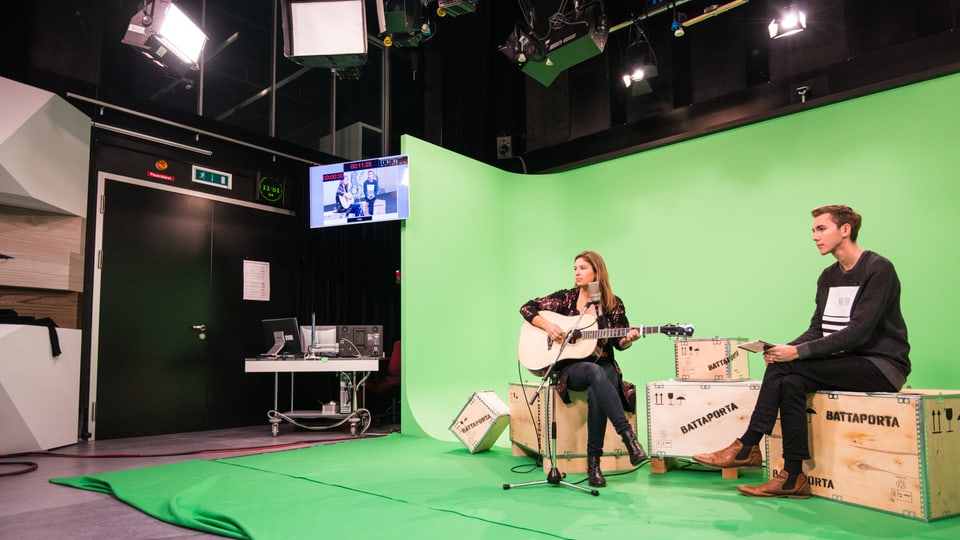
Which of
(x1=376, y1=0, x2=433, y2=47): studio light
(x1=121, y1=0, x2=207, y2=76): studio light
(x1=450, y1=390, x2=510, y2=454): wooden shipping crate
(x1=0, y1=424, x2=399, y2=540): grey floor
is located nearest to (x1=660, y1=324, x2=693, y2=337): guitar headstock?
(x1=450, y1=390, x2=510, y2=454): wooden shipping crate

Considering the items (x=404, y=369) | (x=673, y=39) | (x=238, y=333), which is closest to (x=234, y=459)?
(x=404, y=369)

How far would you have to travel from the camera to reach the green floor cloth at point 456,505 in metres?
2.57

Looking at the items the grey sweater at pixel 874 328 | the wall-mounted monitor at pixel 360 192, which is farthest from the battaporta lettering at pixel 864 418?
the wall-mounted monitor at pixel 360 192

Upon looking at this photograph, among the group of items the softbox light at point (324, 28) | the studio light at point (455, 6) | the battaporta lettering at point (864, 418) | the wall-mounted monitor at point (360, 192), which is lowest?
the battaporta lettering at point (864, 418)

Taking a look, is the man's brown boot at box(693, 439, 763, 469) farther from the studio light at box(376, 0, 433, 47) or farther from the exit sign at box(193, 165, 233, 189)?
the exit sign at box(193, 165, 233, 189)

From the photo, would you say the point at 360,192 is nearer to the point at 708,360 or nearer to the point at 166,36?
the point at 166,36

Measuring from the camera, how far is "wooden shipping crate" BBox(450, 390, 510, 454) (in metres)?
4.66

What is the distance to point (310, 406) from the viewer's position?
7.47m

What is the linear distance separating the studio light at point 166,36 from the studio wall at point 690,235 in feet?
6.92

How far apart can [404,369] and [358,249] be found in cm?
279

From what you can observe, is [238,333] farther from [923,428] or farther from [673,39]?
[923,428]

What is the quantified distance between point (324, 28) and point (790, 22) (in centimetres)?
366

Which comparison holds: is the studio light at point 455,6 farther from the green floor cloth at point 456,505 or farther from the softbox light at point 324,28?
the green floor cloth at point 456,505

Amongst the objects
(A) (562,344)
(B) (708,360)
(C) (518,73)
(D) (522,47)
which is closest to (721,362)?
(B) (708,360)
